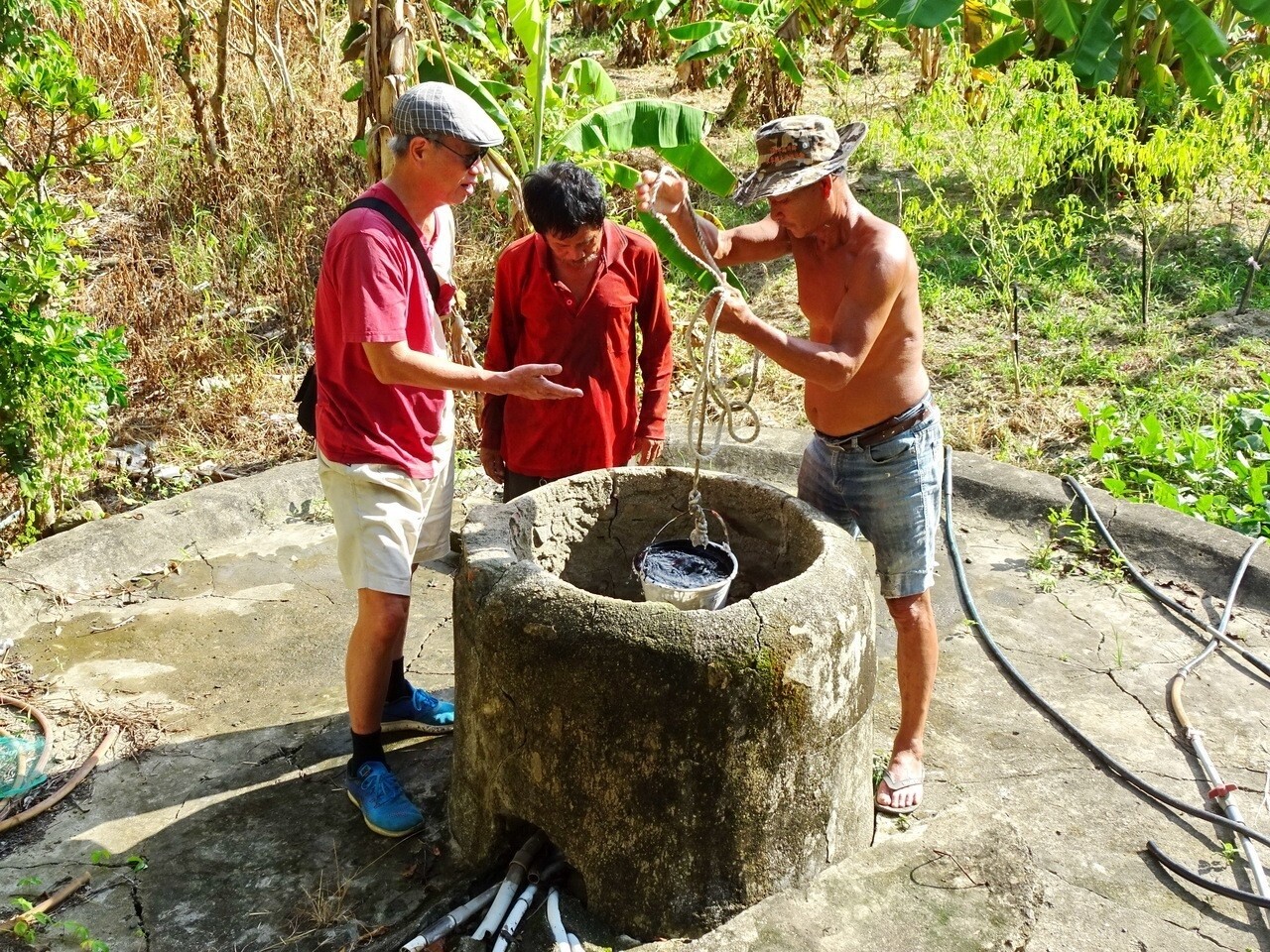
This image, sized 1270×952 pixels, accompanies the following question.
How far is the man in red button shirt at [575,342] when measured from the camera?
3307 millimetres

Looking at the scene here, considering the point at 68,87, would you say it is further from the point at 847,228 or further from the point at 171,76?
the point at 171,76

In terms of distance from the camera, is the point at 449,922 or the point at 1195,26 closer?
the point at 449,922

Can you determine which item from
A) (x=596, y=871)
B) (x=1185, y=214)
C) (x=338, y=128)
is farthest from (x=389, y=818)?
(x=1185, y=214)

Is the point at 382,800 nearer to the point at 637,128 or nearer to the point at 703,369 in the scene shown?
the point at 703,369

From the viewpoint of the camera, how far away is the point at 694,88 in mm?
10984

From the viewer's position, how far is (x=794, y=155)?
293 centimetres

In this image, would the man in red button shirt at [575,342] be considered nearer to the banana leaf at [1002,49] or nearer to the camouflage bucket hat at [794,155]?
the camouflage bucket hat at [794,155]

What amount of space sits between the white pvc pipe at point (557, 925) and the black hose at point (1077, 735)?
183cm

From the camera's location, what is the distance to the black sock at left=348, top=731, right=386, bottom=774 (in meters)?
3.18

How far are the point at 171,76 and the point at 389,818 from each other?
751cm

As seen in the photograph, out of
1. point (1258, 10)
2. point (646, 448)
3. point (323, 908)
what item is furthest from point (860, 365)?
point (1258, 10)

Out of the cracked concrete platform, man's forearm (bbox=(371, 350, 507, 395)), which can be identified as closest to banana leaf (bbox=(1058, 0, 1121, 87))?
the cracked concrete platform

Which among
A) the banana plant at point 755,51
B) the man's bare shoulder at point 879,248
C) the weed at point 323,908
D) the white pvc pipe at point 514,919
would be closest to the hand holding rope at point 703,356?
the man's bare shoulder at point 879,248

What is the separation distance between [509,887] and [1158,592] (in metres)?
2.97
